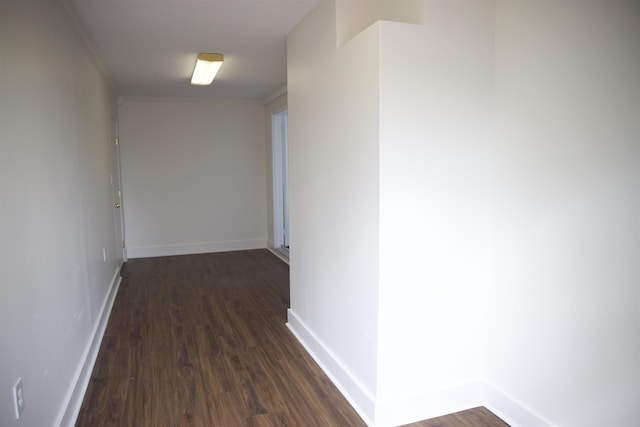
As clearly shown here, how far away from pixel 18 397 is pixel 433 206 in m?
1.88

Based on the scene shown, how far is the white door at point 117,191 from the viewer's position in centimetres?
502

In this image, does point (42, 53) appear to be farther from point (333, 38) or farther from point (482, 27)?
point (482, 27)

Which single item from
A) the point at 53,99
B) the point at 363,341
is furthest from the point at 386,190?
the point at 53,99

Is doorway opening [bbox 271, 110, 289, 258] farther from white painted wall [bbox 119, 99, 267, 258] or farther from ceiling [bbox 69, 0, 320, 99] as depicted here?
ceiling [bbox 69, 0, 320, 99]

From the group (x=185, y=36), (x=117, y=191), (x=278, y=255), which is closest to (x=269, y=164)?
(x=278, y=255)

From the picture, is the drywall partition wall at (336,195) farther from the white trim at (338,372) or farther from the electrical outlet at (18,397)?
the electrical outlet at (18,397)

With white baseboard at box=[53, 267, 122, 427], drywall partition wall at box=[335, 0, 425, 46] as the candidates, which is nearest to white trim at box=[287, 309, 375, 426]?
white baseboard at box=[53, 267, 122, 427]

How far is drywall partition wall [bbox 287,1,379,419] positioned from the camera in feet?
7.22

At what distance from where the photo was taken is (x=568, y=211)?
192 cm

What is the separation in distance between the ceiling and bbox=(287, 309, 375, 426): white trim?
2.15m

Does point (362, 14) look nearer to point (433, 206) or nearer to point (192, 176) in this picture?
point (433, 206)

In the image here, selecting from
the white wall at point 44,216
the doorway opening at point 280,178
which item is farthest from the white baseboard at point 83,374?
the doorway opening at point 280,178

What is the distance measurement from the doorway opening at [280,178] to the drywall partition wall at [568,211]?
4.32 metres

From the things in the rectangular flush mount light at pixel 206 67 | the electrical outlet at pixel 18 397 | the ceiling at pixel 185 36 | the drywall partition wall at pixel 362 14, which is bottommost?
the electrical outlet at pixel 18 397
